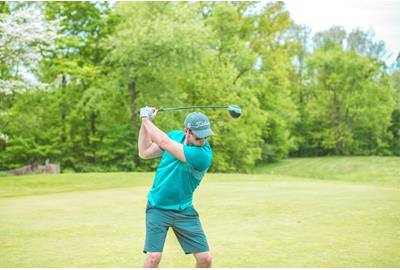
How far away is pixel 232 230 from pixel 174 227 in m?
4.29

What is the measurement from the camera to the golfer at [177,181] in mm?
5617

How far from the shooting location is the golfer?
18.4ft

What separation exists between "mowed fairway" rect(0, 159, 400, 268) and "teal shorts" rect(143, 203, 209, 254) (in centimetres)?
131

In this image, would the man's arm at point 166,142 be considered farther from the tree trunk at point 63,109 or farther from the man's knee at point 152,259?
the tree trunk at point 63,109

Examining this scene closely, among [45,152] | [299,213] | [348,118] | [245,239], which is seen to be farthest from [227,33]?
[245,239]

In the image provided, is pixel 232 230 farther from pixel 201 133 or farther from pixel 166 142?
pixel 166 142

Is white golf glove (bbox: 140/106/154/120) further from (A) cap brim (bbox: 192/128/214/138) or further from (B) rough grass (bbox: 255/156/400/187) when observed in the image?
(B) rough grass (bbox: 255/156/400/187)

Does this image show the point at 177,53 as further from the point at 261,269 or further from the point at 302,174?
the point at 261,269

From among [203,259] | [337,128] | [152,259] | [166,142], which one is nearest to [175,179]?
[166,142]

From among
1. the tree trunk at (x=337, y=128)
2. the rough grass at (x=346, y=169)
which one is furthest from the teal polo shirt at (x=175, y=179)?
the tree trunk at (x=337, y=128)

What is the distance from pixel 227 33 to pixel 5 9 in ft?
63.7

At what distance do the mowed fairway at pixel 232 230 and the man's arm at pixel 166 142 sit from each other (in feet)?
7.48

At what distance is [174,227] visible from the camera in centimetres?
598

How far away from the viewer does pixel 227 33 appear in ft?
151
